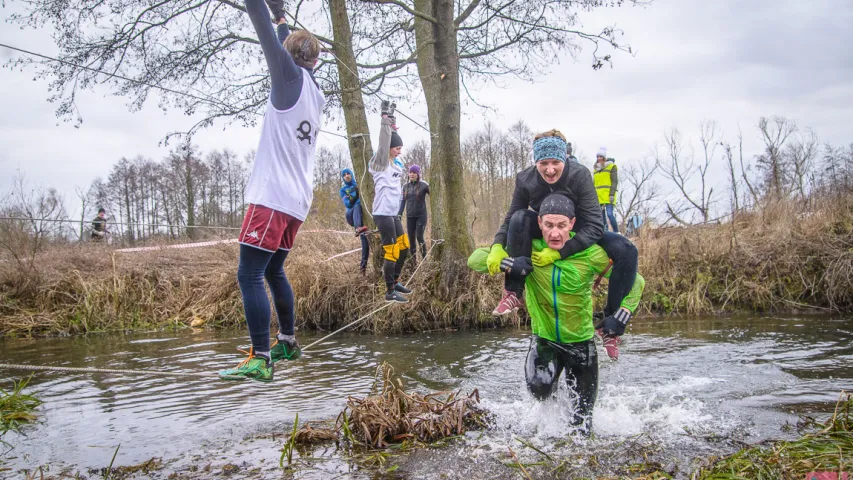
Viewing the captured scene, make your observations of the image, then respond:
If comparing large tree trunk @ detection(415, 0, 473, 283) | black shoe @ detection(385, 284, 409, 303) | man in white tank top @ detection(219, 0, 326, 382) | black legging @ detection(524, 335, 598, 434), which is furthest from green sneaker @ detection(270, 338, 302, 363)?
large tree trunk @ detection(415, 0, 473, 283)

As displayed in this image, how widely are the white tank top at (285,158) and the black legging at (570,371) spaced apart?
78.0 inches

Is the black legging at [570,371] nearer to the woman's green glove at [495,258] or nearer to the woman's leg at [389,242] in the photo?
the woman's green glove at [495,258]

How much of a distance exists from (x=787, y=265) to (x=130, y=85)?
1248cm

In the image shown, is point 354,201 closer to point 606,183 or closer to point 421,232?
point 421,232

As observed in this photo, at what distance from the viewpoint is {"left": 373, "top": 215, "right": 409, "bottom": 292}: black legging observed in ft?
26.6

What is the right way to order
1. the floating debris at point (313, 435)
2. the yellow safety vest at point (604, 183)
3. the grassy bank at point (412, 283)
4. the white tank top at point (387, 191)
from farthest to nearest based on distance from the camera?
1. the yellow safety vest at point (604, 183)
2. the grassy bank at point (412, 283)
3. the white tank top at point (387, 191)
4. the floating debris at point (313, 435)

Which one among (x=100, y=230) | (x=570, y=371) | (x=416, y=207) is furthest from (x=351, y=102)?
(x=100, y=230)

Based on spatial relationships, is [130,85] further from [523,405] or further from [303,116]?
[523,405]

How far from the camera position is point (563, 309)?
4.09m

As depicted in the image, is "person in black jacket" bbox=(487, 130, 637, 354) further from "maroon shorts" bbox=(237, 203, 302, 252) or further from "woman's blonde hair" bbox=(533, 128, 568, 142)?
"maroon shorts" bbox=(237, 203, 302, 252)

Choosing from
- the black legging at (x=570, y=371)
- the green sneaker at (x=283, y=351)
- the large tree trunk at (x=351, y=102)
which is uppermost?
the large tree trunk at (x=351, y=102)

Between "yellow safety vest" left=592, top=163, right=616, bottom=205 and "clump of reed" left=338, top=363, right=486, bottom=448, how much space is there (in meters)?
8.57

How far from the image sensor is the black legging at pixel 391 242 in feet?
26.6

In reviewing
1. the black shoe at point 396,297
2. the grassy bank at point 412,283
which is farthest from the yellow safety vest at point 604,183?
the black shoe at point 396,297
